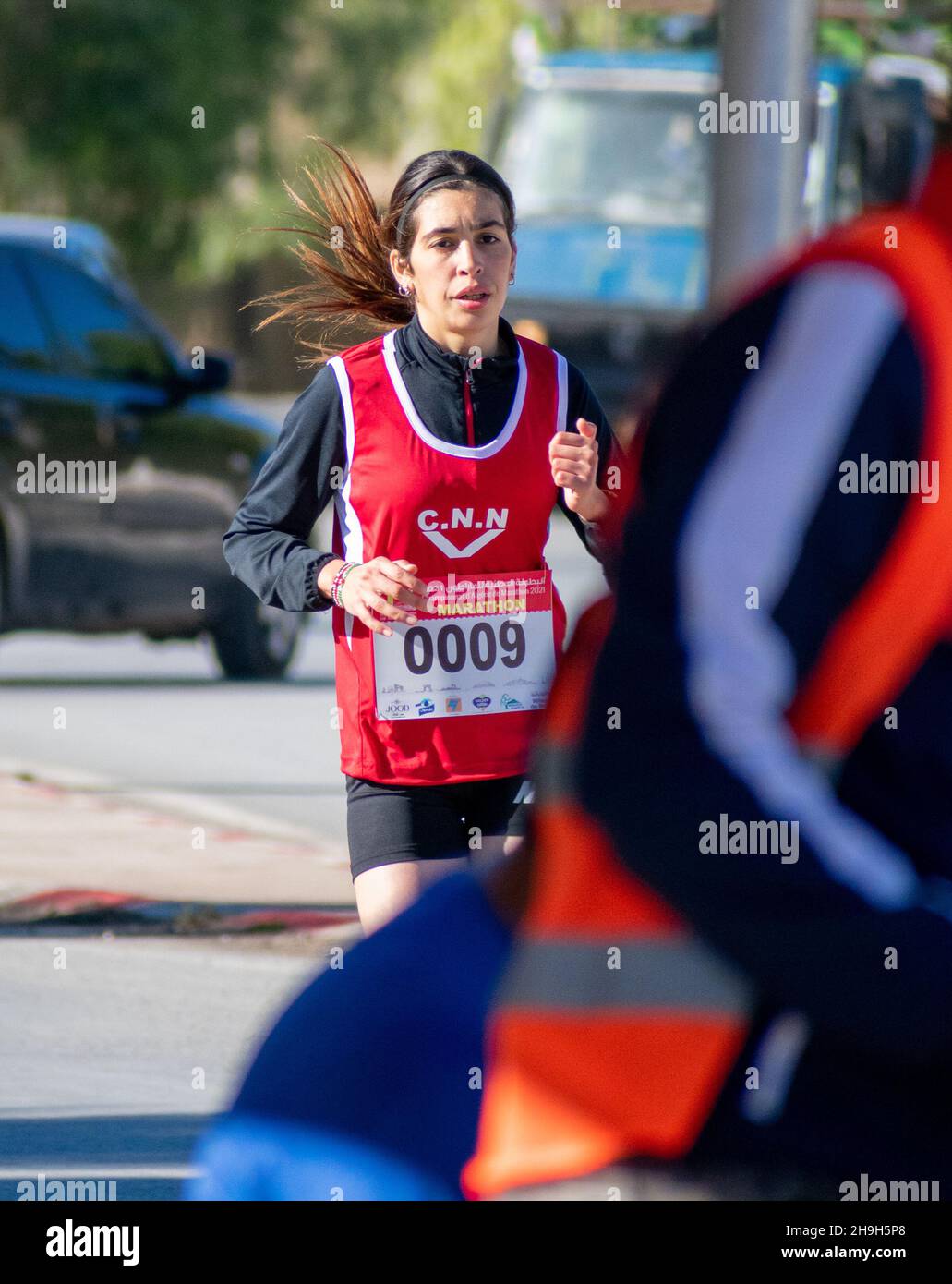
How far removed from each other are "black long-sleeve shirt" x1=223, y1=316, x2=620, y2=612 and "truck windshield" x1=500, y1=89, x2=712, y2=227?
14463mm

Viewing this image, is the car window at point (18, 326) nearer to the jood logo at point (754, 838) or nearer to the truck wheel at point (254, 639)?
the truck wheel at point (254, 639)

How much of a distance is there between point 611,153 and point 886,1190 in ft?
57.5

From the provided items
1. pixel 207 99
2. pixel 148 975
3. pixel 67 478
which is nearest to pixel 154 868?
pixel 148 975

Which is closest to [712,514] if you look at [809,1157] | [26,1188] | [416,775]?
[809,1157]

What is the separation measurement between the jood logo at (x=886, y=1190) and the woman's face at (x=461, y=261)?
2839 millimetres

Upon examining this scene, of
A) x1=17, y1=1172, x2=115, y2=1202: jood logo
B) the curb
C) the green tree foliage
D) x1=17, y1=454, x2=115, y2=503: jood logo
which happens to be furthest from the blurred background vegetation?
x1=17, y1=1172, x2=115, y2=1202: jood logo

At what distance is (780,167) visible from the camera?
6391 mm

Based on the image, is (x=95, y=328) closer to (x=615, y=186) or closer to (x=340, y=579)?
(x=615, y=186)

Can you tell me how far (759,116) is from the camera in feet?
Answer: 20.7

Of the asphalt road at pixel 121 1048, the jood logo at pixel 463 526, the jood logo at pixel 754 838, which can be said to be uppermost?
the jood logo at pixel 754 838

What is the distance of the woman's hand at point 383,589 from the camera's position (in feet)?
13.2

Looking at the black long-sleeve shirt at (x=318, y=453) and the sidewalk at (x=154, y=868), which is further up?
the black long-sleeve shirt at (x=318, y=453)

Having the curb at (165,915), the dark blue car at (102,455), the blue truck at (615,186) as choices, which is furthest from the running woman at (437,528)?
the blue truck at (615,186)
